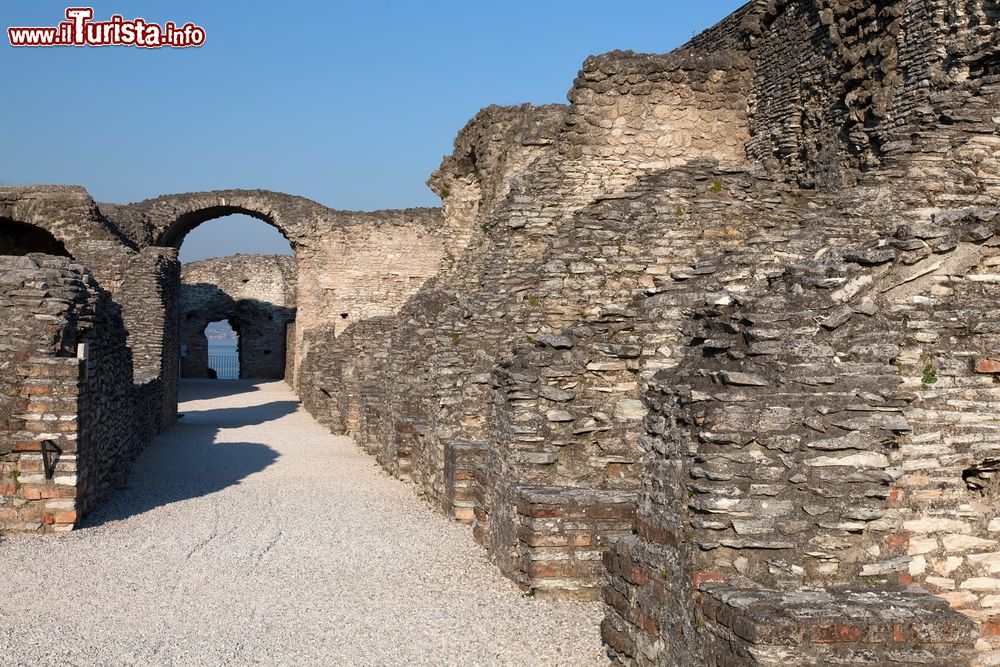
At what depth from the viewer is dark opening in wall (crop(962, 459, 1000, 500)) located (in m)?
4.65

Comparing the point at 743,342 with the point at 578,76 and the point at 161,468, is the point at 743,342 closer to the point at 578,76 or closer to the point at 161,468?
the point at 578,76

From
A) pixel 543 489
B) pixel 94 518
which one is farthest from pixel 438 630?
pixel 94 518

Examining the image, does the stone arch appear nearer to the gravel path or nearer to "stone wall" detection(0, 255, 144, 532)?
the gravel path

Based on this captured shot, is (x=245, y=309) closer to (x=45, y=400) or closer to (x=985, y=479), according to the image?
(x=45, y=400)

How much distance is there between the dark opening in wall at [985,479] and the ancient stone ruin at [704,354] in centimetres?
1

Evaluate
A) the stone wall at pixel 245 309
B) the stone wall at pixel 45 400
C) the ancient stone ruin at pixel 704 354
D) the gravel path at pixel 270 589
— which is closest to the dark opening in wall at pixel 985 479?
the ancient stone ruin at pixel 704 354

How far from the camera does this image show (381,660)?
5.43m

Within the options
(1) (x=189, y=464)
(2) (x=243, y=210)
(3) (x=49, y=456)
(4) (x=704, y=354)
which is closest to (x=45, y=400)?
(3) (x=49, y=456)

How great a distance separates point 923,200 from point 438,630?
5163 mm

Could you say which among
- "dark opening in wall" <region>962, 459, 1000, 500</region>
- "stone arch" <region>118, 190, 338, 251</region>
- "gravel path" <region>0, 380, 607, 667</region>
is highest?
"stone arch" <region>118, 190, 338, 251</region>

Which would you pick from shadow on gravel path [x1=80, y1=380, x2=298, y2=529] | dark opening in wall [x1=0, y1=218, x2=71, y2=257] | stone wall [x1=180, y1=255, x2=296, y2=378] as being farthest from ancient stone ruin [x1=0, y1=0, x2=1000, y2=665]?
stone wall [x1=180, y1=255, x2=296, y2=378]

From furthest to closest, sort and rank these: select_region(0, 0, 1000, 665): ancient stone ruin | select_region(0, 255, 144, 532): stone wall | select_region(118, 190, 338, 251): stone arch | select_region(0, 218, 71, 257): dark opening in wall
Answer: select_region(118, 190, 338, 251): stone arch → select_region(0, 218, 71, 257): dark opening in wall → select_region(0, 255, 144, 532): stone wall → select_region(0, 0, 1000, 665): ancient stone ruin

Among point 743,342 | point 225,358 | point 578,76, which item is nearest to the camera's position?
point 743,342

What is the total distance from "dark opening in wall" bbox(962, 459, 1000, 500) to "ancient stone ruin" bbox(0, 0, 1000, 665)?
0.01 meters
